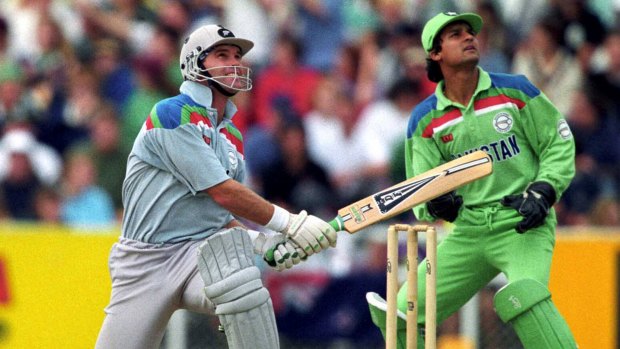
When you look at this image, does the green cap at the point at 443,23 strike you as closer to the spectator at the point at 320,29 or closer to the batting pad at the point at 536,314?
the batting pad at the point at 536,314

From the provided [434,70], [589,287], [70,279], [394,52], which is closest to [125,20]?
[394,52]

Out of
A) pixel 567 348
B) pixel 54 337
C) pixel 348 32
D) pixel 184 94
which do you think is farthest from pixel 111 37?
pixel 567 348

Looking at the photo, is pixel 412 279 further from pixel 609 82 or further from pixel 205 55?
pixel 609 82

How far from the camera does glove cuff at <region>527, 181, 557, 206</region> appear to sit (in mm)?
5730

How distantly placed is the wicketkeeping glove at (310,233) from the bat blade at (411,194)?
83 mm

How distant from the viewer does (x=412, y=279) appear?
5535mm

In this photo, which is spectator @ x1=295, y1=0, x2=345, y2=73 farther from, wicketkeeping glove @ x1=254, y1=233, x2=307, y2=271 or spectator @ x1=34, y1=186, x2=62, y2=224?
wicketkeeping glove @ x1=254, y1=233, x2=307, y2=271

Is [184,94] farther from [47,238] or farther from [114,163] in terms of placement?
[114,163]

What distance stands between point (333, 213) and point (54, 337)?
7.20 ft

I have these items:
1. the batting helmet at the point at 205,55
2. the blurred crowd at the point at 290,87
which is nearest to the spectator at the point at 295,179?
the blurred crowd at the point at 290,87

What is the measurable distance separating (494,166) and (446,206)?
0.29 metres

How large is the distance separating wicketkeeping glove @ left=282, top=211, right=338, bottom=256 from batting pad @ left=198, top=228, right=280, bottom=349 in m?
0.25

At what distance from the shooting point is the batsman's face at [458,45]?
5.92 m

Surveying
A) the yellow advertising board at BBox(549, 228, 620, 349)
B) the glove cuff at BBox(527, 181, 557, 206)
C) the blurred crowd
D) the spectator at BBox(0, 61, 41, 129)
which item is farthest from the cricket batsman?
the spectator at BBox(0, 61, 41, 129)
